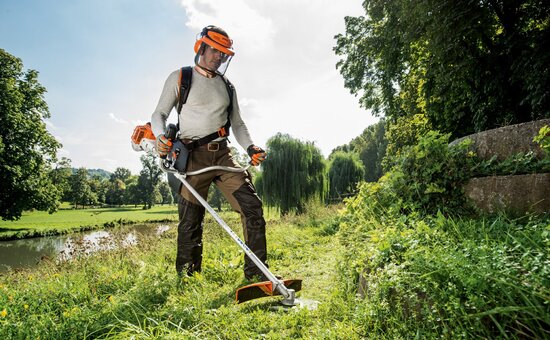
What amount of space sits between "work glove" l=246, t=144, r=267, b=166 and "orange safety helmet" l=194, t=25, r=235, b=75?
3.31ft

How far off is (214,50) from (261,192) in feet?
50.8

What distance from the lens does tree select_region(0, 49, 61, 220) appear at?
2077cm

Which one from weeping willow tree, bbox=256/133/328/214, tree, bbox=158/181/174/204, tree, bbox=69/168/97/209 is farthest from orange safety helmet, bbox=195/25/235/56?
tree, bbox=158/181/174/204

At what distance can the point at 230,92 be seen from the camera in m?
3.78

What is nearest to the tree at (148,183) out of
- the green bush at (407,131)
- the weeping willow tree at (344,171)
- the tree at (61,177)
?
the tree at (61,177)

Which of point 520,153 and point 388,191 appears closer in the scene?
point 520,153

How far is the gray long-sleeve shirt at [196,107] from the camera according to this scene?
11.7 feet

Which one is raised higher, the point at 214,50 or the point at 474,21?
the point at 474,21

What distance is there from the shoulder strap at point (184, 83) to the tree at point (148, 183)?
7143 cm

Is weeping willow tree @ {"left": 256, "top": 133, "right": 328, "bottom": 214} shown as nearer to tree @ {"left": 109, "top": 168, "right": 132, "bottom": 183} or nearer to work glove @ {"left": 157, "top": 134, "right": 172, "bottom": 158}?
work glove @ {"left": 157, "top": 134, "right": 172, "bottom": 158}

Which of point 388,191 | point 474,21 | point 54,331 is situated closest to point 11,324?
point 54,331

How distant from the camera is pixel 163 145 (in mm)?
3234

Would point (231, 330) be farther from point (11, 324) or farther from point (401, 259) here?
point (11, 324)

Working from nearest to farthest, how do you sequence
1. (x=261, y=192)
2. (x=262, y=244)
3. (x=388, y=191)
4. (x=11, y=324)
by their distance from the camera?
(x=11, y=324)
(x=262, y=244)
(x=388, y=191)
(x=261, y=192)
